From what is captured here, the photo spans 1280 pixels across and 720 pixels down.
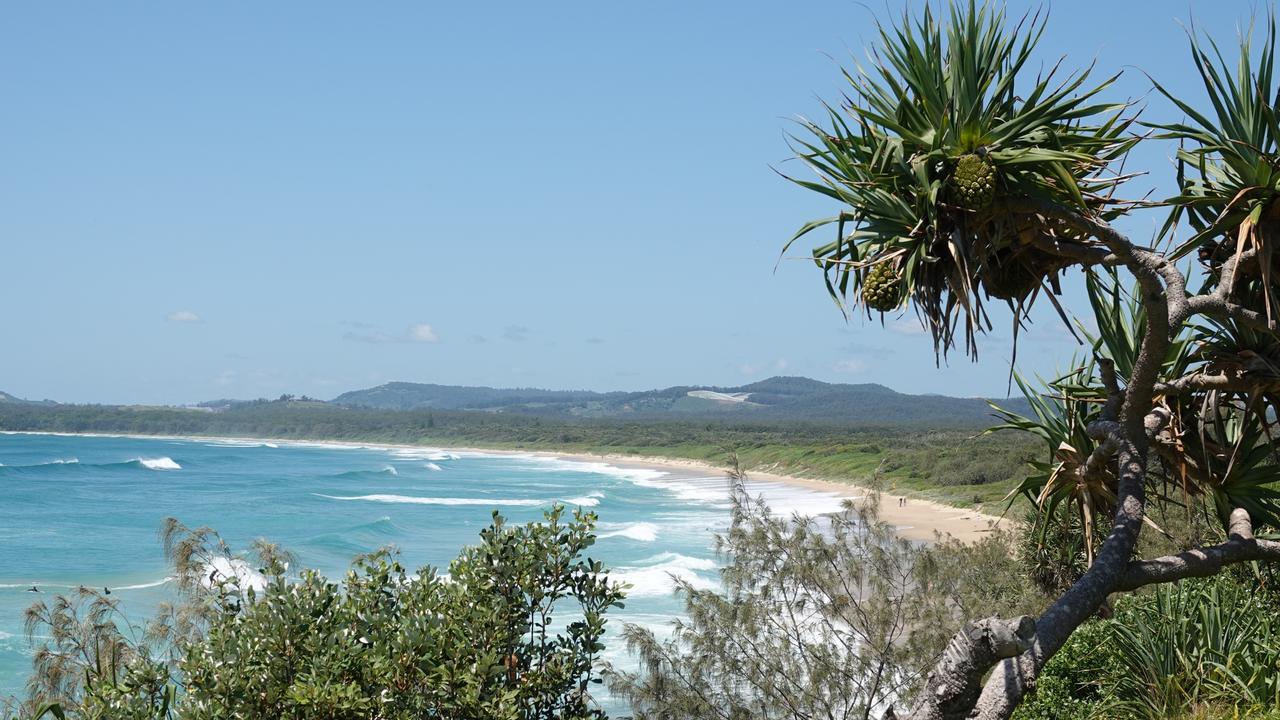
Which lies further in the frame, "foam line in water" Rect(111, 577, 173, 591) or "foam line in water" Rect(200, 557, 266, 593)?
"foam line in water" Rect(111, 577, 173, 591)

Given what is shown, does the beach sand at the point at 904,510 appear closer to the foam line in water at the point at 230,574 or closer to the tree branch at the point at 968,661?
the tree branch at the point at 968,661

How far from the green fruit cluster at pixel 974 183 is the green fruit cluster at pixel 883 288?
0.38m

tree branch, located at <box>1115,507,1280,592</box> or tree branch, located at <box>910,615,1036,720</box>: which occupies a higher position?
tree branch, located at <box>1115,507,1280,592</box>

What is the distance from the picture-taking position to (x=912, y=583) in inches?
428

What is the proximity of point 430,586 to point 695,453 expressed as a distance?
87.4m

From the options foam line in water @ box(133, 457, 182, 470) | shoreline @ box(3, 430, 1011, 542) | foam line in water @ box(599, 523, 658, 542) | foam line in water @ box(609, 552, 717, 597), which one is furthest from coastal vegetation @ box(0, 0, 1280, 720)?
foam line in water @ box(133, 457, 182, 470)

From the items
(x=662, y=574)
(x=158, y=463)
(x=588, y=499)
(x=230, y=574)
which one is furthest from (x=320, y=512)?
(x=158, y=463)

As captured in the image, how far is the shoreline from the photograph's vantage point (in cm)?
3250

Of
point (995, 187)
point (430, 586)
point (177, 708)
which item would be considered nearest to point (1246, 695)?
point (995, 187)

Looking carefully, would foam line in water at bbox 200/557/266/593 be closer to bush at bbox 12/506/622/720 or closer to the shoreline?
bush at bbox 12/506/622/720

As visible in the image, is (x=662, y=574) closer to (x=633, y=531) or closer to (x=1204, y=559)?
(x=633, y=531)

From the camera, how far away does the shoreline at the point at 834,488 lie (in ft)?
107

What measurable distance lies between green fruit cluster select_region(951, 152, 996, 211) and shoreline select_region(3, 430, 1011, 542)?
2079 millimetres

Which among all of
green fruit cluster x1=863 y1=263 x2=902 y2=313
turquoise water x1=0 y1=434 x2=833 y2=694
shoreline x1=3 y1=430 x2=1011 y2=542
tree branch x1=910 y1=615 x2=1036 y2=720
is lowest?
turquoise water x1=0 y1=434 x2=833 y2=694
